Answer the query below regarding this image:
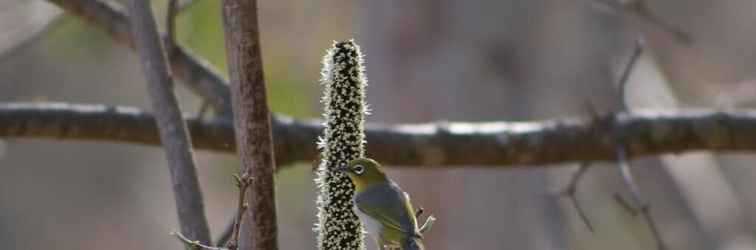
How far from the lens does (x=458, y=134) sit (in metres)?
2.66

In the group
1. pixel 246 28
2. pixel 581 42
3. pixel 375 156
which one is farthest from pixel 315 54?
pixel 246 28

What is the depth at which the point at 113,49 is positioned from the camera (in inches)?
372

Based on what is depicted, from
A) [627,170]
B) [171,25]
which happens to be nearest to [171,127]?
[171,25]

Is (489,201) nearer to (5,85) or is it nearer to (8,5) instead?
(8,5)

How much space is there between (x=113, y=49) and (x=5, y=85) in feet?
4.28

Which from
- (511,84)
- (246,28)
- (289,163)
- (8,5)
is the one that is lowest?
(511,84)

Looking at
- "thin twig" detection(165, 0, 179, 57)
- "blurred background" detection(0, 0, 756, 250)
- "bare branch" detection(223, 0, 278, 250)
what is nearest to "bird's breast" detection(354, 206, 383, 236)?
"bare branch" detection(223, 0, 278, 250)

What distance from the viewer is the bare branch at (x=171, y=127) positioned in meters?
1.47

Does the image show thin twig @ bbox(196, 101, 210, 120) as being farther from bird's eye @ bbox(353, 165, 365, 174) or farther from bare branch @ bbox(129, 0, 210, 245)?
bird's eye @ bbox(353, 165, 365, 174)

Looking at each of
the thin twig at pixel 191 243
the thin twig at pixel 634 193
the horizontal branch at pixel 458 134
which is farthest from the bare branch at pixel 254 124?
the horizontal branch at pixel 458 134

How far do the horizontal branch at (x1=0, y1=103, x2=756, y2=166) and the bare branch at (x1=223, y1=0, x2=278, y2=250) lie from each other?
1285mm

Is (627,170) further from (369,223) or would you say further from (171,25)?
(369,223)

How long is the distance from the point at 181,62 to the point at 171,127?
990mm

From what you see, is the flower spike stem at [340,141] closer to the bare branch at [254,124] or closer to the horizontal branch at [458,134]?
the bare branch at [254,124]
